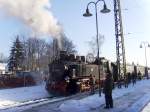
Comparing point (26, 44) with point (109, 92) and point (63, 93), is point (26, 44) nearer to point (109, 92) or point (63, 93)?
point (63, 93)

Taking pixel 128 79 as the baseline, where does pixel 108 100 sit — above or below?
below

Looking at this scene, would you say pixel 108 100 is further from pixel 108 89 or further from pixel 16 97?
pixel 16 97

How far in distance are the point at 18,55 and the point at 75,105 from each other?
60.9 metres

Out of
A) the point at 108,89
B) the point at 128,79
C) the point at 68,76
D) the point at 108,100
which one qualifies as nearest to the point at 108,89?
the point at 108,89

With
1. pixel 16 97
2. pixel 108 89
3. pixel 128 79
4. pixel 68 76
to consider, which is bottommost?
pixel 16 97

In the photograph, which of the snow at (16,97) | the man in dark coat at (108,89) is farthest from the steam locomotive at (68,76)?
the man in dark coat at (108,89)

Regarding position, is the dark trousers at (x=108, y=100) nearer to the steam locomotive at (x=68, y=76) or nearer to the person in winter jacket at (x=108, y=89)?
the person in winter jacket at (x=108, y=89)

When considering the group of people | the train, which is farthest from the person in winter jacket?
the group of people

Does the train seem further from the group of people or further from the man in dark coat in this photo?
the man in dark coat

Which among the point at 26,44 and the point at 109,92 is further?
the point at 26,44

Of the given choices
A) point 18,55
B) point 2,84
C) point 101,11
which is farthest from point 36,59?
point 101,11

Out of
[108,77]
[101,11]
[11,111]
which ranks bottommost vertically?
[11,111]

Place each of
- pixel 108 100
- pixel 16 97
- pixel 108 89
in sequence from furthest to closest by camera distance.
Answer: pixel 16 97, pixel 108 89, pixel 108 100

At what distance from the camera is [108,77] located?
1845 centimetres
